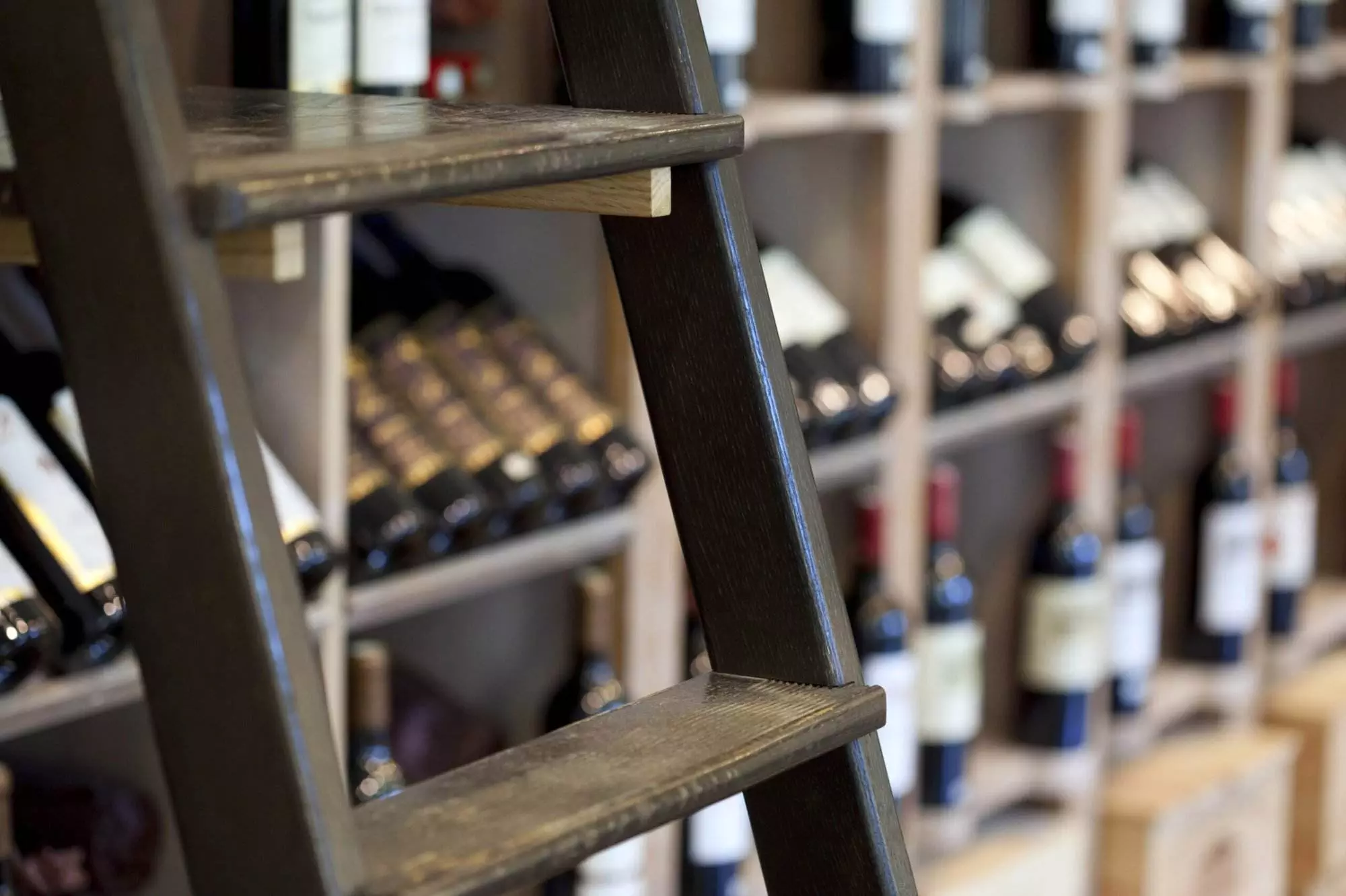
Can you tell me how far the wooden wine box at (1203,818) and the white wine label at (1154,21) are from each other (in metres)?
1.03

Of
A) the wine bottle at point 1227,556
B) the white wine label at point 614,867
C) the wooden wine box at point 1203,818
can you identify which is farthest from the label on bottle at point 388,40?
the wine bottle at point 1227,556

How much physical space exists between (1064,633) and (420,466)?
1.19 m

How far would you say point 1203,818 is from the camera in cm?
262

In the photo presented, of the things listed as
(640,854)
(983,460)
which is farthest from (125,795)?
(983,460)

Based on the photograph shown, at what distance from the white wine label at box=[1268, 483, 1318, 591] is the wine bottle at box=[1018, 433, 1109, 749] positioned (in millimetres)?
586

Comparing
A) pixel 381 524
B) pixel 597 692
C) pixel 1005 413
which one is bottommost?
pixel 597 692

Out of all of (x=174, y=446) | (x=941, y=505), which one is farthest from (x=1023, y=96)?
(x=174, y=446)

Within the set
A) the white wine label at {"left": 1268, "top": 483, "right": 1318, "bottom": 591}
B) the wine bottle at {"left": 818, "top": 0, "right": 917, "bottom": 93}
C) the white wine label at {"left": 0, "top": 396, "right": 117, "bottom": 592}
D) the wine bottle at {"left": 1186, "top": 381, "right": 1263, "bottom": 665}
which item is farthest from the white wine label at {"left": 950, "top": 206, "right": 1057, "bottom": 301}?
the white wine label at {"left": 0, "top": 396, "right": 117, "bottom": 592}

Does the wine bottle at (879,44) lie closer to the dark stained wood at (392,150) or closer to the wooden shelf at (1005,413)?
the wooden shelf at (1005,413)

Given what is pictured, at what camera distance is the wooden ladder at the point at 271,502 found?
0.70 m

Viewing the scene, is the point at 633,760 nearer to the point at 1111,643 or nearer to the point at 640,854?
the point at 640,854

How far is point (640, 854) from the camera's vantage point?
181 cm

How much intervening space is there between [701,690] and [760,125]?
101 centimetres

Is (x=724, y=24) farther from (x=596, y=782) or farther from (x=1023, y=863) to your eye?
(x=1023, y=863)
